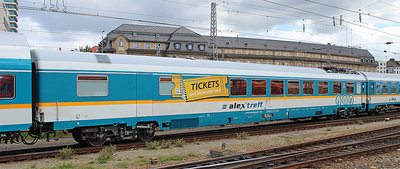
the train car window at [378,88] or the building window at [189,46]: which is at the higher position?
the building window at [189,46]

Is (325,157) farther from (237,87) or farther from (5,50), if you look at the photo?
(5,50)

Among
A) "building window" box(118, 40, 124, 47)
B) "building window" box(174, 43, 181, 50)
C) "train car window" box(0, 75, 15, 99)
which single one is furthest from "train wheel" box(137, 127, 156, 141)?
"building window" box(174, 43, 181, 50)

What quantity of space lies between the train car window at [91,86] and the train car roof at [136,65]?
316 millimetres

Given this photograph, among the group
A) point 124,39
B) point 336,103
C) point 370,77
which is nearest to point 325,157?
point 336,103

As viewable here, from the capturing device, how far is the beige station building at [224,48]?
2746 inches

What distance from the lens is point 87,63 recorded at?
11.4 meters

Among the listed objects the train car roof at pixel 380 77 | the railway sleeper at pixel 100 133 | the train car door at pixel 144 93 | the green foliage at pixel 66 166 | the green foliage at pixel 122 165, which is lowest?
the green foliage at pixel 122 165

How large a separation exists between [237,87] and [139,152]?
607cm

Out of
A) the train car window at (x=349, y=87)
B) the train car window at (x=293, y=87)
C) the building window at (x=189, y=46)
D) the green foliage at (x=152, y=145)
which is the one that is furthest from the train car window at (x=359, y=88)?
the building window at (x=189, y=46)

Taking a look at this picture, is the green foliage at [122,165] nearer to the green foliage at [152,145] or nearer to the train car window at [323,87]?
the green foliage at [152,145]

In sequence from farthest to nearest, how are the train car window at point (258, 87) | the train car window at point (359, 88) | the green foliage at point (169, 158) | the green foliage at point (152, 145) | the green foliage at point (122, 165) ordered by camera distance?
the train car window at point (359, 88)
the train car window at point (258, 87)
the green foliage at point (152, 145)
the green foliage at point (169, 158)
the green foliage at point (122, 165)

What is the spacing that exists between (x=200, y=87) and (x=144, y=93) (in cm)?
269

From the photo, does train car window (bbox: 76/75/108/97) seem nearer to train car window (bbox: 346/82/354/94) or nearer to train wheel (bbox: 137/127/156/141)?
train wheel (bbox: 137/127/156/141)

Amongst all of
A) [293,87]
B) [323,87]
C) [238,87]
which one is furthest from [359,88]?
[238,87]
